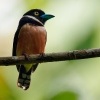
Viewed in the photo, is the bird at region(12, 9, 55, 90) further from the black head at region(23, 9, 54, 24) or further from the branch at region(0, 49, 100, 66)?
the branch at region(0, 49, 100, 66)

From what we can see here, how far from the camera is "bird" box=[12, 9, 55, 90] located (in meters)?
3.94

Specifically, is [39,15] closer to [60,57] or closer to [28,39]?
[28,39]

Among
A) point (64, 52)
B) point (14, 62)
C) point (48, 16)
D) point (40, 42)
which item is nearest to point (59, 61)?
point (64, 52)

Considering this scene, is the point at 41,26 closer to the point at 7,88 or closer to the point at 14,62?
the point at 14,62

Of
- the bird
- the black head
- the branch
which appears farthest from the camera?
the black head

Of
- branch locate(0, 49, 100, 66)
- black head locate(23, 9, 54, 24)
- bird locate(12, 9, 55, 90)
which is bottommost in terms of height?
bird locate(12, 9, 55, 90)

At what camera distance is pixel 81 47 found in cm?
220

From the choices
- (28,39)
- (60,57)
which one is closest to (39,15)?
(28,39)

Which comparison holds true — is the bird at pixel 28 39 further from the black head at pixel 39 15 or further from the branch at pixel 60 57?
the branch at pixel 60 57

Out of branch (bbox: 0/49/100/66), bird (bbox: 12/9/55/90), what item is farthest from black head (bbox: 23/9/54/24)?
branch (bbox: 0/49/100/66)

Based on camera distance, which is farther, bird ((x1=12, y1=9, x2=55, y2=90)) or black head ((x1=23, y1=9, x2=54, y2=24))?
black head ((x1=23, y1=9, x2=54, y2=24))

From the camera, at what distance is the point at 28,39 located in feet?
13.1

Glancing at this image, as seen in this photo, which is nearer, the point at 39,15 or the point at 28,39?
the point at 28,39

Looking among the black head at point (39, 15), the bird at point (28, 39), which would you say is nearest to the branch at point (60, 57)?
the bird at point (28, 39)
